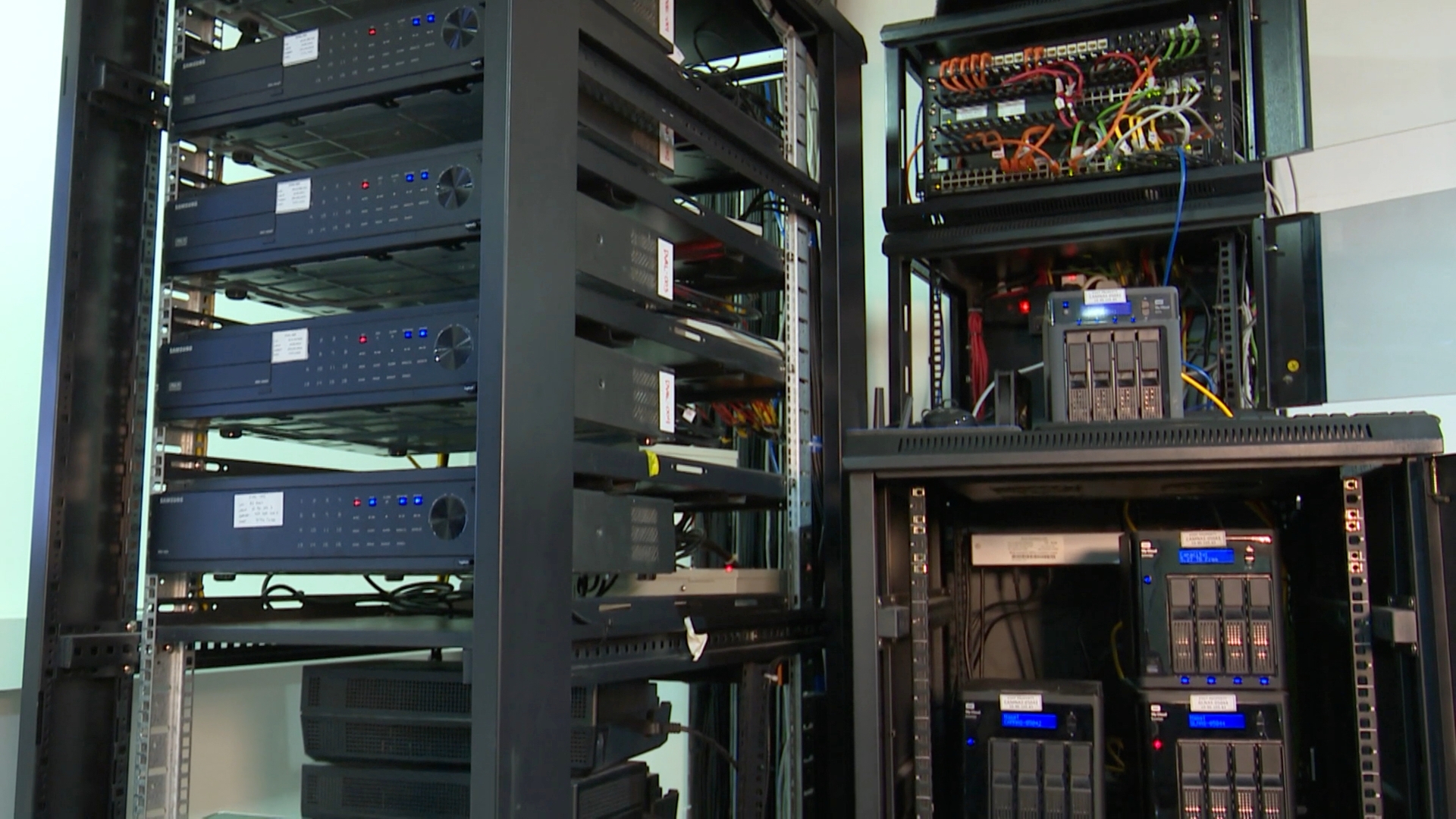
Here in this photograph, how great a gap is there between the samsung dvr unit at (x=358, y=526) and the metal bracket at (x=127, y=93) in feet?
1.63

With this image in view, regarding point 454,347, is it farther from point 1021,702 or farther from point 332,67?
point 1021,702

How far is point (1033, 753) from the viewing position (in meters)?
1.58

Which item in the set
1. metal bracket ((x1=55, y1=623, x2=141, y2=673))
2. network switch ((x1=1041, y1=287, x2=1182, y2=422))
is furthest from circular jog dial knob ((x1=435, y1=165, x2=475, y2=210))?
network switch ((x1=1041, y1=287, x2=1182, y2=422))

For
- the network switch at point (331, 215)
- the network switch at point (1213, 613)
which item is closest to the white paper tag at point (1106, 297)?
the network switch at point (1213, 613)

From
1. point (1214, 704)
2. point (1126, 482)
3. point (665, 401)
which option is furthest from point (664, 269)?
point (1214, 704)

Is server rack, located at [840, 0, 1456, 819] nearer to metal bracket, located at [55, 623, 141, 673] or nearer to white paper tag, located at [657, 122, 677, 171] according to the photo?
white paper tag, located at [657, 122, 677, 171]

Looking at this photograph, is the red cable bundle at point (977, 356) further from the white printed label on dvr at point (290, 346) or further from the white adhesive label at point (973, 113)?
the white printed label on dvr at point (290, 346)

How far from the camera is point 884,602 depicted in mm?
1542

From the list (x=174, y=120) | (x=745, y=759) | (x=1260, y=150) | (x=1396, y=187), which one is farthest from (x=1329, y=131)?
(x=174, y=120)

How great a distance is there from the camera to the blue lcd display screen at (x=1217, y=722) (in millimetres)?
1540

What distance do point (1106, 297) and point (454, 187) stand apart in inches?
36.9

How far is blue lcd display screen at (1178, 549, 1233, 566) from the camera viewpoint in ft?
5.19

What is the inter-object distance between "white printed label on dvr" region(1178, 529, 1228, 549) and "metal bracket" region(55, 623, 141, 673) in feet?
4.62

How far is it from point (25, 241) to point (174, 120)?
357 mm
